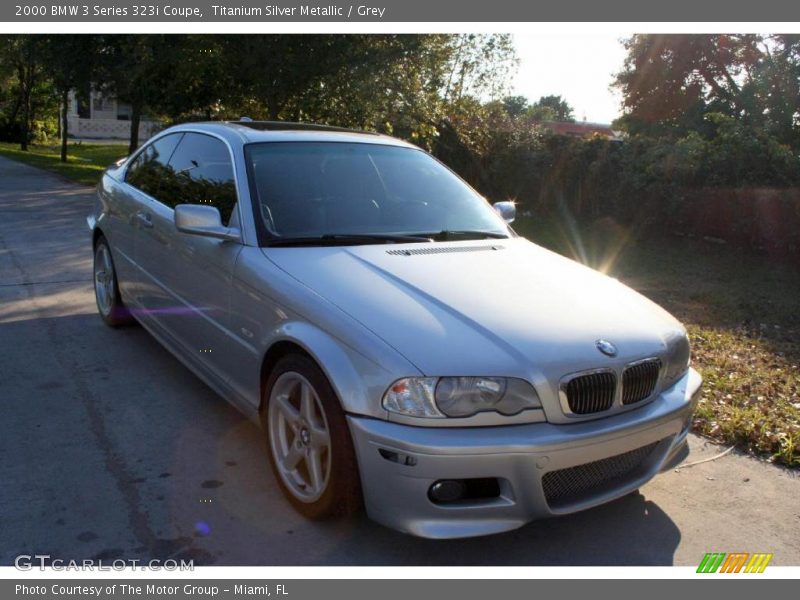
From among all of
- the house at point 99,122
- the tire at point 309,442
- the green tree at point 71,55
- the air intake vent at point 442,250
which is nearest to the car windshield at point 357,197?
the air intake vent at point 442,250

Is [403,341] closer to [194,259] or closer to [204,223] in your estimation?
[204,223]

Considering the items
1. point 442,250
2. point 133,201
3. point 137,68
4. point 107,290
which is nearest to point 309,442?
point 442,250

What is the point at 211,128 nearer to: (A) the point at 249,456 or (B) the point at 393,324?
(A) the point at 249,456

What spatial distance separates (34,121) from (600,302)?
44065 millimetres

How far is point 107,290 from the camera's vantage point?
6.06 meters

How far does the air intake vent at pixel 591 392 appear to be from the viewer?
2.95m

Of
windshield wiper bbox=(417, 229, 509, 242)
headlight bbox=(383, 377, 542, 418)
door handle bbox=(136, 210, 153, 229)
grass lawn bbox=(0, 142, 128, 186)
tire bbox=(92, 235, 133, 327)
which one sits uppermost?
windshield wiper bbox=(417, 229, 509, 242)

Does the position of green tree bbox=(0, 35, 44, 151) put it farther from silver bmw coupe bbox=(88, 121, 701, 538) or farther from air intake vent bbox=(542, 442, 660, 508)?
air intake vent bbox=(542, 442, 660, 508)

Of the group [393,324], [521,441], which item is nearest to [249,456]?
[393,324]

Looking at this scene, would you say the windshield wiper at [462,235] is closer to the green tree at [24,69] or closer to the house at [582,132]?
the house at [582,132]

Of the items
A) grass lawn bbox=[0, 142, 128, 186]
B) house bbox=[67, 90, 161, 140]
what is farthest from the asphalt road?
house bbox=[67, 90, 161, 140]

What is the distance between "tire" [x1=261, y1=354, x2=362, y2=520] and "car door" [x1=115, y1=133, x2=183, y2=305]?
218 cm

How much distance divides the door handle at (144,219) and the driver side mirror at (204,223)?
1.10 meters

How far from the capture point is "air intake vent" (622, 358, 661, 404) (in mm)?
3109
